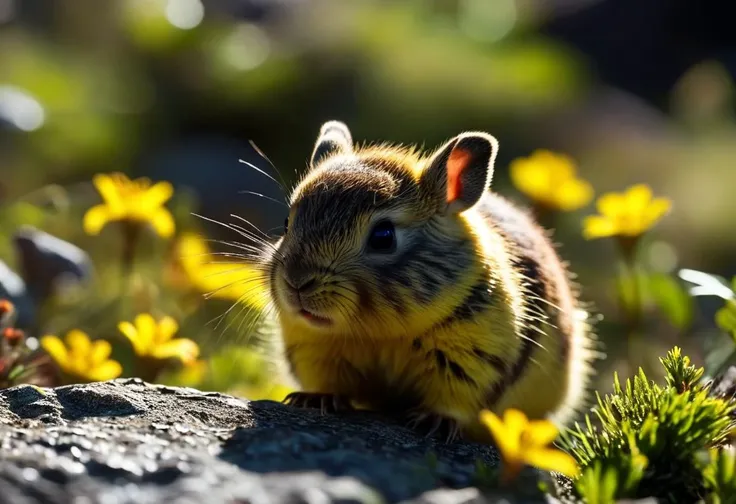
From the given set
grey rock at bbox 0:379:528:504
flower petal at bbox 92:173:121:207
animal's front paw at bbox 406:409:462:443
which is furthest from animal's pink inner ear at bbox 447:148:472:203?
flower petal at bbox 92:173:121:207

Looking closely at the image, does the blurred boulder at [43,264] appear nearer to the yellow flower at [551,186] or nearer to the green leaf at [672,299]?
the yellow flower at [551,186]

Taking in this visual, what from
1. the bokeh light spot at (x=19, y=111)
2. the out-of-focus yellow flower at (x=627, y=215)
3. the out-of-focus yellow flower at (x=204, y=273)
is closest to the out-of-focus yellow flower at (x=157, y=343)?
the out-of-focus yellow flower at (x=204, y=273)

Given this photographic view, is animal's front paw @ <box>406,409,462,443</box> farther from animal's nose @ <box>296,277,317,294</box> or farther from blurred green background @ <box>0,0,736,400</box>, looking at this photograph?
blurred green background @ <box>0,0,736,400</box>

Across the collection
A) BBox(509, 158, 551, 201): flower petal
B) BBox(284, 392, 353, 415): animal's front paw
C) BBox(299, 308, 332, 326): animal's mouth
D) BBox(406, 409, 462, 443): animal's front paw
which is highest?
BBox(509, 158, 551, 201): flower petal

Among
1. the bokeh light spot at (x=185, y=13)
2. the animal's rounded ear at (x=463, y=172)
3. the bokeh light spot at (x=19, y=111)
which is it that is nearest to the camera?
the animal's rounded ear at (x=463, y=172)

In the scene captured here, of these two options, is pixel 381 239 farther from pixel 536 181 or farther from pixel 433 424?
pixel 536 181

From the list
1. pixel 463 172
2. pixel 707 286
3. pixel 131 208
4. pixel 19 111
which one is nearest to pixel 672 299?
pixel 707 286

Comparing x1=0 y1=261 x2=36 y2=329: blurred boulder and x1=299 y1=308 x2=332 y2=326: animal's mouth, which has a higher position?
x1=0 y1=261 x2=36 y2=329: blurred boulder
